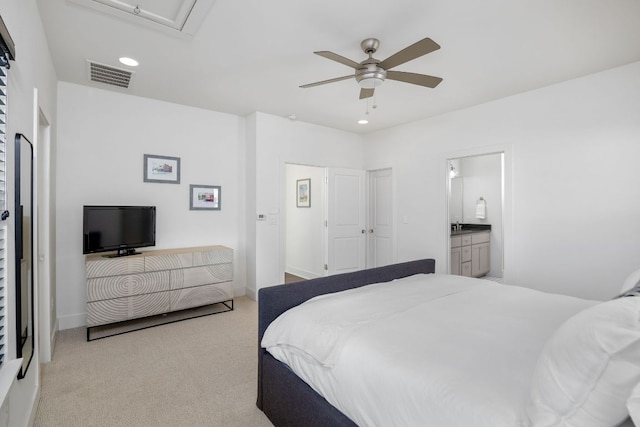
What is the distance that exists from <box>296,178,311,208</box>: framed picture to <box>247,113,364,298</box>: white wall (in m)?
0.94

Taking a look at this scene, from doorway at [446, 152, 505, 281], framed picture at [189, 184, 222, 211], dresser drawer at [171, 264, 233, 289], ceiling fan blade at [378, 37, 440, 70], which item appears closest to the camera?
ceiling fan blade at [378, 37, 440, 70]

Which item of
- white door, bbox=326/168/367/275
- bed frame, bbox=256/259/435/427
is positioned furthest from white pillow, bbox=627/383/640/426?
white door, bbox=326/168/367/275

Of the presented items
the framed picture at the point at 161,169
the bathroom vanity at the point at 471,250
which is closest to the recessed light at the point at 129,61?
the framed picture at the point at 161,169

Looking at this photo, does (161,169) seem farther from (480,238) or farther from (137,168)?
(480,238)

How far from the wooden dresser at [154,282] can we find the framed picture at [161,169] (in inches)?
36.4

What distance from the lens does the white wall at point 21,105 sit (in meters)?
1.51

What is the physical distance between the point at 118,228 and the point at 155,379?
1781 mm

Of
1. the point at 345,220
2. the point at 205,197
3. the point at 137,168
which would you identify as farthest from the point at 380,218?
the point at 137,168

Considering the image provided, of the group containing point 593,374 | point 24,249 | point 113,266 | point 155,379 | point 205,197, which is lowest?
point 155,379

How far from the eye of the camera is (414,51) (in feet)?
6.97

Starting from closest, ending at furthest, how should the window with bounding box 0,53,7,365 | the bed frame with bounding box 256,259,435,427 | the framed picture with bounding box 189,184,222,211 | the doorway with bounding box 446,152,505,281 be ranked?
the window with bounding box 0,53,7,365, the bed frame with bounding box 256,259,435,427, the framed picture with bounding box 189,184,222,211, the doorway with bounding box 446,152,505,281

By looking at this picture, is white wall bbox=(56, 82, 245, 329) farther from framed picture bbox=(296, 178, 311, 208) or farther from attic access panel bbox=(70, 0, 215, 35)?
attic access panel bbox=(70, 0, 215, 35)

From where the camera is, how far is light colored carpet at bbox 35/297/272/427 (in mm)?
2016

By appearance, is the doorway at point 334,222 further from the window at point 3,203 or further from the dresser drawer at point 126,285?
the window at point 3,203
